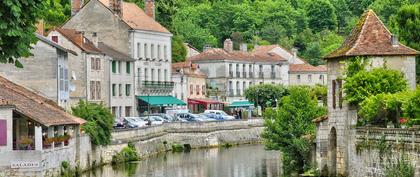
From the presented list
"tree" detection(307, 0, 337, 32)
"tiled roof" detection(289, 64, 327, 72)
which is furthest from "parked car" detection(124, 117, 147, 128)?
"tree" detection(307, 0, 337, 32)

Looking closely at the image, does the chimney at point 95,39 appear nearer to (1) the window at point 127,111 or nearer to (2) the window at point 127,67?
(2) the window at point 127,67

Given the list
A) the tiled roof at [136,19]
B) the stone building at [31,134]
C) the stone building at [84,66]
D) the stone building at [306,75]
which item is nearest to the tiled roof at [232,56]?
the stone building at [306,75]

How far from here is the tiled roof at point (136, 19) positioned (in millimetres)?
94500

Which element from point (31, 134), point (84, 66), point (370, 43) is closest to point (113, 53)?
point (84, 66)

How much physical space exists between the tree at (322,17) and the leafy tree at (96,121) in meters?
116

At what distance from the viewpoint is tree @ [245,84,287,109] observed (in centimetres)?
11388

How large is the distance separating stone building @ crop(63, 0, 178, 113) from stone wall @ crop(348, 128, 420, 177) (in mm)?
48452

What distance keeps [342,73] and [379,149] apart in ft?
22.1

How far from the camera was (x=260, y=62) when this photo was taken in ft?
418

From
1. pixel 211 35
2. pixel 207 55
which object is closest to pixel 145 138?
pixel 207 55

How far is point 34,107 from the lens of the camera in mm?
50531

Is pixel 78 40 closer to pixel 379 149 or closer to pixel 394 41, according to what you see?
pixel 394 41

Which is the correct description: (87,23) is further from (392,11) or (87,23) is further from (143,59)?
(392,11)

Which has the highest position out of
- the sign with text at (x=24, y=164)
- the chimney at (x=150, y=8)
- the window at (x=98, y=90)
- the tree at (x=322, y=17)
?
the tree at (x=322, y=17)
